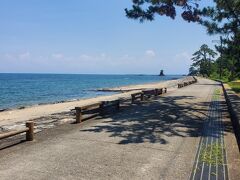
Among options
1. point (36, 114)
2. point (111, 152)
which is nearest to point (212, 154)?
point (111, 152)

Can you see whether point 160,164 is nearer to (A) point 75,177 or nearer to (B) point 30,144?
(A) point 75,177

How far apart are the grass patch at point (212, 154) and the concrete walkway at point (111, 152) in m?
0.26

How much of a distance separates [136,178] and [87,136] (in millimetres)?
4599

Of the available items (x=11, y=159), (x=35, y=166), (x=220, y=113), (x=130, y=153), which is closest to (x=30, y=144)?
(x=11, y=159)

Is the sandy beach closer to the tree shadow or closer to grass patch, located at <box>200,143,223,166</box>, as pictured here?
the tree shadow

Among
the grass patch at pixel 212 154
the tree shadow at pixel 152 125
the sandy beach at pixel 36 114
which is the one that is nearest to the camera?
the grass patch at pixel 212 154

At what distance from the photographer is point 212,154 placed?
9125 millimetres

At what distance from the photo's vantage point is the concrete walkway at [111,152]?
738 cm

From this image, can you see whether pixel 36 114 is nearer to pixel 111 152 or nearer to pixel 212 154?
pixel 111 152

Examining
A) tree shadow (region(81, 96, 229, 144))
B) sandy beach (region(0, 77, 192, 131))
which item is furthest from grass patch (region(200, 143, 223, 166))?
sandy beach (region(0, 77, 192, 131))

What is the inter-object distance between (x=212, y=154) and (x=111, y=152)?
295 centimetres

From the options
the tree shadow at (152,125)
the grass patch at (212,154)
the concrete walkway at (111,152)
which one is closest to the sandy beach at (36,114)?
the tree shadow at (152,125)

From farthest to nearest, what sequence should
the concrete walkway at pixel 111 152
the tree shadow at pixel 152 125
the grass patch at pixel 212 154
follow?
the tree shadow at pixel 152 125 < the grass patch at pixel 212 154 < the concrete walkway at pixel 111 152

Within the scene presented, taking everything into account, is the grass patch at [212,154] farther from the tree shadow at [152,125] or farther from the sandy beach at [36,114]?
the sandy beach at [36,114]
